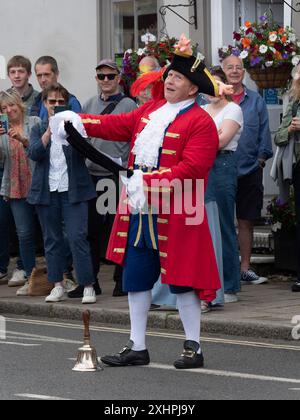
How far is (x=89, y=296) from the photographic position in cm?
1236

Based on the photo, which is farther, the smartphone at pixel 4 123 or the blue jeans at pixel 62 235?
the smartphone at pixel 4 123

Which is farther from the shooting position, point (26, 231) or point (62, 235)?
point (26, 231)

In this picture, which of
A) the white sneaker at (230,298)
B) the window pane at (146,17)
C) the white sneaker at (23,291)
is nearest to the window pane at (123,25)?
the window pane at (146,17)

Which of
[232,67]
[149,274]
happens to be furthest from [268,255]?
[149,274]

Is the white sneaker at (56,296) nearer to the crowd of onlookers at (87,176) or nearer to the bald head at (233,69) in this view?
the crowd of onlookers at (87,176)

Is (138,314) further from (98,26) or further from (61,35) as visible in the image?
(61,35)

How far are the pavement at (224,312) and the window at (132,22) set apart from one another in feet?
13.5

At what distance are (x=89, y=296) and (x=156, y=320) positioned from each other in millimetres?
1133

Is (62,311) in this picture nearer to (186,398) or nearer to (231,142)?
(231,142)

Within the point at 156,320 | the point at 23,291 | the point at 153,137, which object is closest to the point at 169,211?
the point at 153,137

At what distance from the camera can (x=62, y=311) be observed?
39.9ft

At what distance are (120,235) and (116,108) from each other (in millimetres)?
3576

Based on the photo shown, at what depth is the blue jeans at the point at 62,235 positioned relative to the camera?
12359 millimetres

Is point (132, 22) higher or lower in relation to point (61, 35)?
higher
